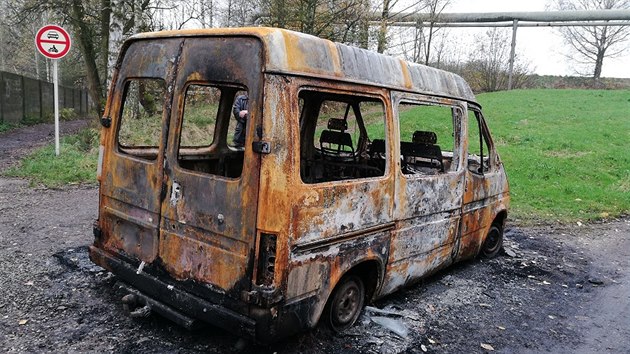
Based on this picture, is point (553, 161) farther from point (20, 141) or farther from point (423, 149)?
point (20, 141)

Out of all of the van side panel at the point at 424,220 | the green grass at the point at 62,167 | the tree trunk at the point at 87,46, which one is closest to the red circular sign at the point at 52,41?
the green grass at the point at 62,167

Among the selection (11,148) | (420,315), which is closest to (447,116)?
(11,148)

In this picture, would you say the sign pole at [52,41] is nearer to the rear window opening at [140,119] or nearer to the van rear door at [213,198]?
the rear window opening at [140,119]

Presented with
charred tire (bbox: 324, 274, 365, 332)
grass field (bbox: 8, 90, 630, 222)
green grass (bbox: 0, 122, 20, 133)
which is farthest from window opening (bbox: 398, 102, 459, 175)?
green grass (bbox: 0, 122, 20, 133)

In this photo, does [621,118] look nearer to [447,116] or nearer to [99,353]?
[447,116]

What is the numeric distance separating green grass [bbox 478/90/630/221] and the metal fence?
17117 mm

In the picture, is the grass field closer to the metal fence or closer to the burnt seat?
the burnt seat

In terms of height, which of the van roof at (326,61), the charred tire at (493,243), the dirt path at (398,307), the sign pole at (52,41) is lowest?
the dirt path at (398,307)

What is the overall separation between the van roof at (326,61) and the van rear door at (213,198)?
0.25 ft

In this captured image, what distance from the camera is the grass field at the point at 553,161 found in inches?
361

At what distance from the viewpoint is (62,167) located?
9422 mm

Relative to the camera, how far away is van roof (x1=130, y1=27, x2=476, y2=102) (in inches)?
119

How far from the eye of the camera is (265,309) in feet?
9.96

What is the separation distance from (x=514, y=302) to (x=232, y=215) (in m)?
3.35
